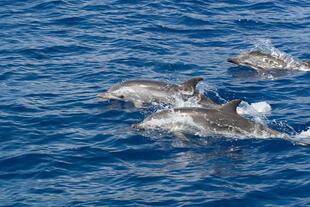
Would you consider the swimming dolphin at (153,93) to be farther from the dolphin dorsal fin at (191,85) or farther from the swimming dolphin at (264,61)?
the swimming dolphin at (264,61)

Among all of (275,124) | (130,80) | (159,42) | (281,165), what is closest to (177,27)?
(159,42)

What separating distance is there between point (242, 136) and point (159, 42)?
1019cm

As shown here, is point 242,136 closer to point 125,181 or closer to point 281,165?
point 281,165

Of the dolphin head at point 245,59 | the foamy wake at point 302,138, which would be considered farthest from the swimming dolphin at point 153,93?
the dolphin head at point 245,59

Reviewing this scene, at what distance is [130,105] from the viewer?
22.5 metres

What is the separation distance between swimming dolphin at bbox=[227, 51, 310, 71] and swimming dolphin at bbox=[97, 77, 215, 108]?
467 cm

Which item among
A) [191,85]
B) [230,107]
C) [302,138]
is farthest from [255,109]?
[302,138]

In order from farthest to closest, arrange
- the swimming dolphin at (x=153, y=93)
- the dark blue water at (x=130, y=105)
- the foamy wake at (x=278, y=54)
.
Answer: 1. the foamy wake at (x=278, y=54)
2. the swimming dolphin at (x=153, y=93)
3. the dark blue water at (x=130, y=105)

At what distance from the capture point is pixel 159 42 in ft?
95.1

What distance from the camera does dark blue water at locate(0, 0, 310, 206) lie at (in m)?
16.4

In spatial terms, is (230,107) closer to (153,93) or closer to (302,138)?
(302,138)

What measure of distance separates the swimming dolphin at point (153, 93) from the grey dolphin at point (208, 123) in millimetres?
1693

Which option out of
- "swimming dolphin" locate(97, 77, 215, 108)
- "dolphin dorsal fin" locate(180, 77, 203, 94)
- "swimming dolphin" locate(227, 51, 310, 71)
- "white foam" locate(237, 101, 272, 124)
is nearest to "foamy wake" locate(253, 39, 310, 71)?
"swimming dolphin" locate(227, 51, 310, 71)

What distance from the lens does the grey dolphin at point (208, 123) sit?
19641mm
